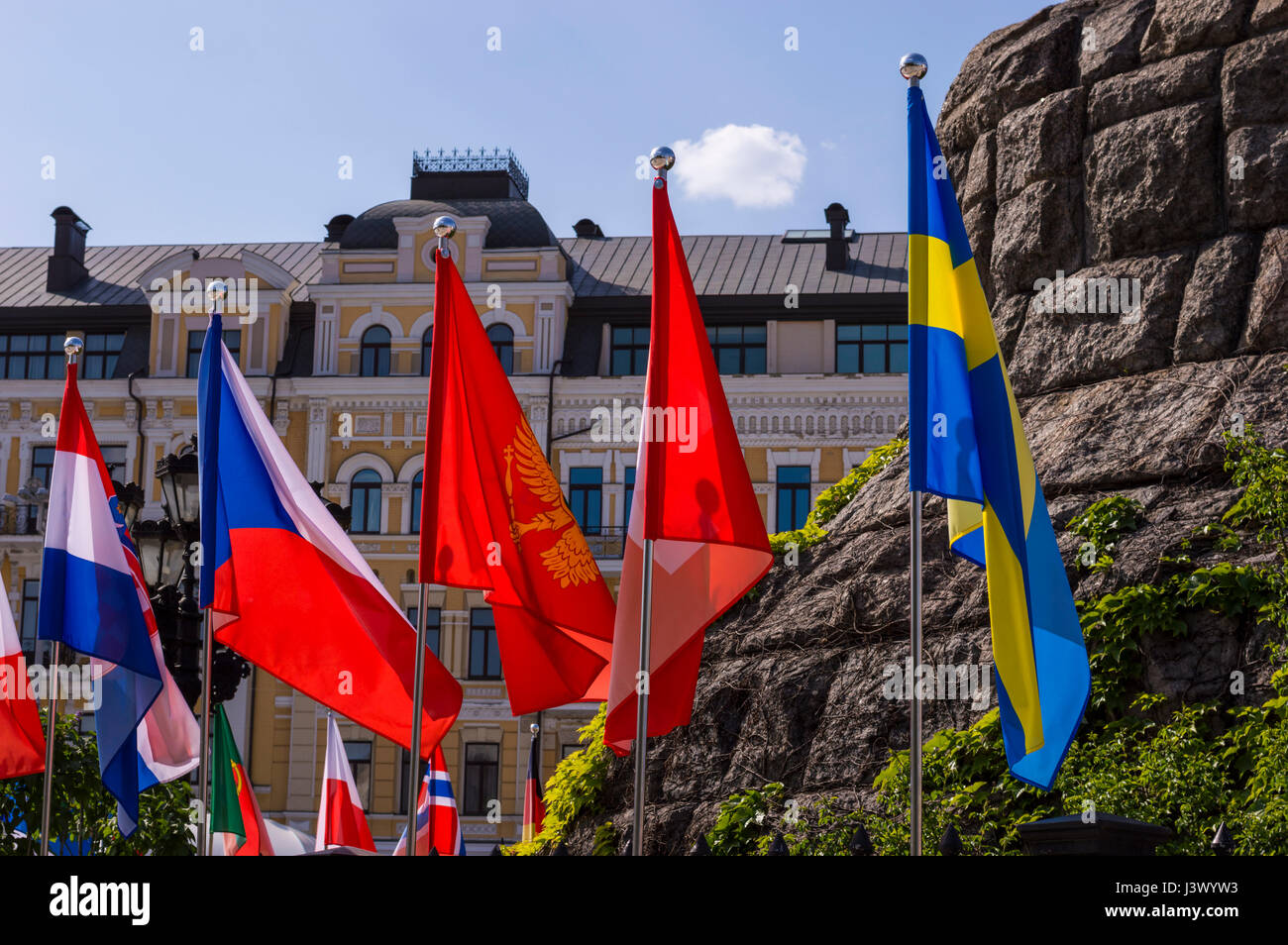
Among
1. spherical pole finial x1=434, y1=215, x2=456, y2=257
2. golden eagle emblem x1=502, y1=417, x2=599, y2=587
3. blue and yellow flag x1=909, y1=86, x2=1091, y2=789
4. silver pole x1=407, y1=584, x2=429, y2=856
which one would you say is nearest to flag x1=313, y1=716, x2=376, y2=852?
golden eagle emblem x1=502, y1=417, x2=599, y2=587

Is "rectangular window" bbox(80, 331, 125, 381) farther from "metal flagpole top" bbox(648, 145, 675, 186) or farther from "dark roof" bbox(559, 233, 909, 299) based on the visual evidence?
"metal flagpole top" bbox(648, 145, 675, 186)

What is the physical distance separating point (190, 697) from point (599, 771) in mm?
3137

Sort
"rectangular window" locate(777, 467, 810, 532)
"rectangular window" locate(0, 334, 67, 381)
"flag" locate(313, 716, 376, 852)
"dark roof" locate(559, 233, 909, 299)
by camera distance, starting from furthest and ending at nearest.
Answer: "rectangular window" locate(0, 334, 67, 381) → "dark roof" locate(559, 233, 909, 299) → "rectangular window" locate(777, 467, 810, 532) → "flag" locate(313, 716, 376, 852)

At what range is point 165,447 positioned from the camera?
3569cm

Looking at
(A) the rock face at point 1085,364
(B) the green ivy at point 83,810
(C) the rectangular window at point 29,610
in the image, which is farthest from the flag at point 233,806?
(C) the rectangular window at point 29,610

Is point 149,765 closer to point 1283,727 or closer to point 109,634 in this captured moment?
point 109,634

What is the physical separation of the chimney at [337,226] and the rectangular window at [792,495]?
12.2 m

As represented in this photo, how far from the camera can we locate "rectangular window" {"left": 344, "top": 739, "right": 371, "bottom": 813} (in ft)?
109

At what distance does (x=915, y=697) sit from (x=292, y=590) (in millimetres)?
4046

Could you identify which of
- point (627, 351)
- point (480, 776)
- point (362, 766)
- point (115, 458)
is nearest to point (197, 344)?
point (115, 458)

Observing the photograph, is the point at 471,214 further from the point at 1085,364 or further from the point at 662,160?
the point at 662,160

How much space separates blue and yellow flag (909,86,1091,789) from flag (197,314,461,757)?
2988mm

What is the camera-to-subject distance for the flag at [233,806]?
50.0ft

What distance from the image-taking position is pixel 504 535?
362 inches
